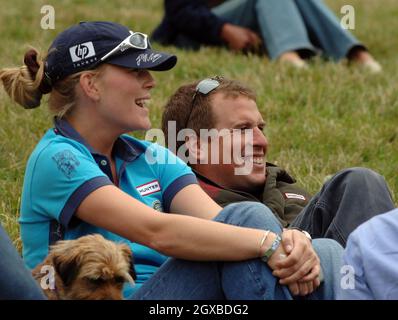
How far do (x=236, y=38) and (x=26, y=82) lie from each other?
5.01 meters

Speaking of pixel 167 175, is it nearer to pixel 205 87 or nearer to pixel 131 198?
pixel 131 198

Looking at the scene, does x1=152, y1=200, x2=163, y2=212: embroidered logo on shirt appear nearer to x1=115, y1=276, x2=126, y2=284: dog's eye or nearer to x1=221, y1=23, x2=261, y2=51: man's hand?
x1=115, y1=276, x2=126, y2=284: dog's eye

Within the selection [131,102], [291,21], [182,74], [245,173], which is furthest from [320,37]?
[131,102]

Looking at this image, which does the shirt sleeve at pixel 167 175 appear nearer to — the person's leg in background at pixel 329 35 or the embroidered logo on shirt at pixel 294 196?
the embroidered logo on shirt at pixel 294 196

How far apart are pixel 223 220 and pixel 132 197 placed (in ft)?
1.30

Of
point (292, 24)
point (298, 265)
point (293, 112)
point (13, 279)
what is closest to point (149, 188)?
point (298, 265)

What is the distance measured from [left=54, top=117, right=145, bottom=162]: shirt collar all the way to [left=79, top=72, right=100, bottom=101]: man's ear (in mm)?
162

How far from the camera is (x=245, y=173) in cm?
520

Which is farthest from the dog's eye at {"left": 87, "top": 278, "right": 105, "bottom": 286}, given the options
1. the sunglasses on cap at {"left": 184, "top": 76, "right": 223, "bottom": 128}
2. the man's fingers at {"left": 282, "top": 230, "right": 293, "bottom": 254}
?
the sunglasses on cap at {"left": 184, "top": 76, "right": 223, "bottom": 128}

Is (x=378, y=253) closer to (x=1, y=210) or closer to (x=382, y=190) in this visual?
(x=382, y=190)

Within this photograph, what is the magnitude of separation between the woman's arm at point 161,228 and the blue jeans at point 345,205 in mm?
702

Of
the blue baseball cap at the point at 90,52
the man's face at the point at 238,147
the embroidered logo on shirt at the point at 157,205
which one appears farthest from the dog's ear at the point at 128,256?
the man's face at the point at 238,147

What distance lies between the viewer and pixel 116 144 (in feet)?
14.9

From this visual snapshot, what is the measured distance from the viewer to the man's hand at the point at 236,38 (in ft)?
30.5
